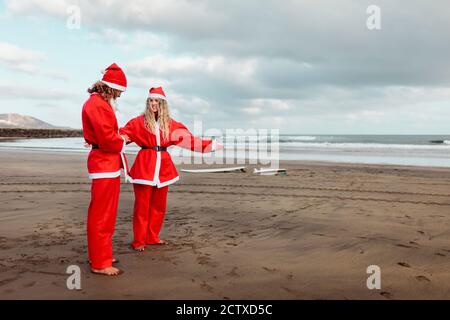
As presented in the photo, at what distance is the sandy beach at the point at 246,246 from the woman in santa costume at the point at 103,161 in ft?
0.85

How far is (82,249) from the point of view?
4859 mm

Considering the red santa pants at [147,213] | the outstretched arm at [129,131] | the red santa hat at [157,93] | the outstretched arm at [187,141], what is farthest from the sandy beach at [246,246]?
the red santa hat at [157,93]

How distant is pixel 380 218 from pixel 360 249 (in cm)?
209

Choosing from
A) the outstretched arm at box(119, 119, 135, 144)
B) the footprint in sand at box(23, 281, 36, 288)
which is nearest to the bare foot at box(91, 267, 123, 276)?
the footprint in sand at box(23, 281, 36, 288)

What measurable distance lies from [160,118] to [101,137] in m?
1.12

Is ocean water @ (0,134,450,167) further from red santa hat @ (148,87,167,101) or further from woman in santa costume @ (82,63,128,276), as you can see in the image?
woman in santa costume @ (82,63,128,276)

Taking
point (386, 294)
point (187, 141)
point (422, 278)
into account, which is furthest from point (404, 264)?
point (187, 141)

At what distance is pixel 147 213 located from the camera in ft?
16.4

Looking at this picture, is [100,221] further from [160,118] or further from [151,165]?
[160,118]

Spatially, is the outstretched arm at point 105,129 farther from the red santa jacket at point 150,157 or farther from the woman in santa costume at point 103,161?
the red santa jacket at point 150,157

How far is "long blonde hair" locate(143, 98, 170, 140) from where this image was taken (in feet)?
16.2

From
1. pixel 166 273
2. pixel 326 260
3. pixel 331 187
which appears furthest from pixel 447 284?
pixel 331 187

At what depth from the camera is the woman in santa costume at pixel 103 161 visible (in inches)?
157

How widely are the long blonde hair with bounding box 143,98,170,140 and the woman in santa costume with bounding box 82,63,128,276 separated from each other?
0.73 m
